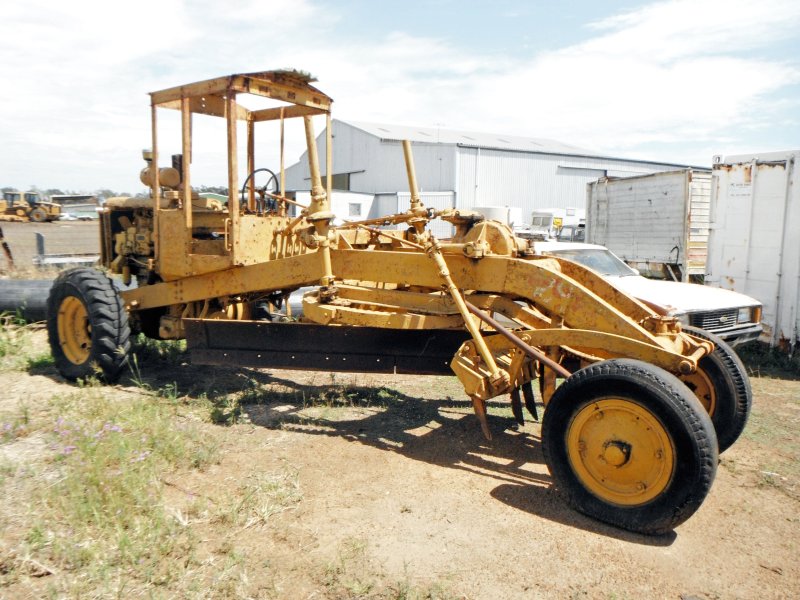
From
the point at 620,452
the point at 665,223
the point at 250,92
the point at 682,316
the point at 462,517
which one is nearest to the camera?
the point at 620,452

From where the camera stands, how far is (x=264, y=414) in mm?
5469

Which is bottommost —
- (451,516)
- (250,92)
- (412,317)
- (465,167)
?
(451,516)

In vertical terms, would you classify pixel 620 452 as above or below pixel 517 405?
above

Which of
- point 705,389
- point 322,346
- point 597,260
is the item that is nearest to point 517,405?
point 705,389

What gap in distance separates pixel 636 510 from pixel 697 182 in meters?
9.47

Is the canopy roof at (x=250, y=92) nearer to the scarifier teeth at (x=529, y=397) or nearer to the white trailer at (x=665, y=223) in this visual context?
the scarifier teeth at (x=529, y=397)

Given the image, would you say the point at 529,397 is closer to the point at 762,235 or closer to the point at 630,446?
the point at 630,446

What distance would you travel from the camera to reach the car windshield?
804cm

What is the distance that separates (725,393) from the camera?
4504 millimetres

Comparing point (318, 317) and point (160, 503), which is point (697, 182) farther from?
point (160, 503)

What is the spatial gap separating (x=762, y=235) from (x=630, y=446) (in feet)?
22.2

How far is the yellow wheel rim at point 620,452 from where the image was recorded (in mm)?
3514

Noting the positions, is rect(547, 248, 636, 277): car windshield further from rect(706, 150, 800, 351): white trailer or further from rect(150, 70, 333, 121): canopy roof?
rect(150, 70, 333, 121): canopy roof

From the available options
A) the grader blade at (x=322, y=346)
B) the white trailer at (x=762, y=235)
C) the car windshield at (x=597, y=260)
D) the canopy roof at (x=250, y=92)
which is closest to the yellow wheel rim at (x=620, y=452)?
the grader blade at (x=322, y=346)
